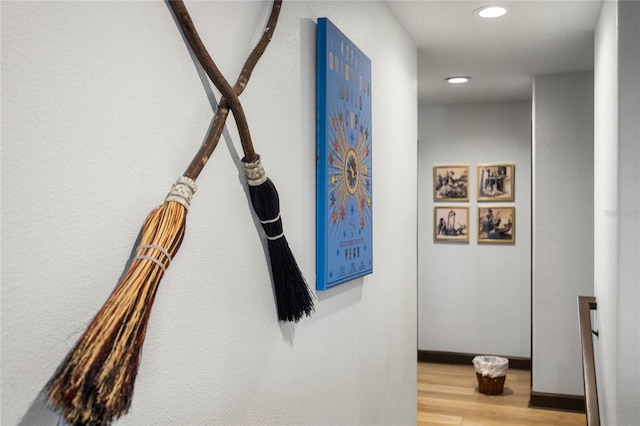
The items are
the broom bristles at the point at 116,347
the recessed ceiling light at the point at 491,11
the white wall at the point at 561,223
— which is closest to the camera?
the broom bristles at the point at 116,347

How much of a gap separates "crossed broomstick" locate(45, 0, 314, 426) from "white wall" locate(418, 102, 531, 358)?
4355 mm

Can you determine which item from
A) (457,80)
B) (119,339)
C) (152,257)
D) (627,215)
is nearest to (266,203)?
(152,257)

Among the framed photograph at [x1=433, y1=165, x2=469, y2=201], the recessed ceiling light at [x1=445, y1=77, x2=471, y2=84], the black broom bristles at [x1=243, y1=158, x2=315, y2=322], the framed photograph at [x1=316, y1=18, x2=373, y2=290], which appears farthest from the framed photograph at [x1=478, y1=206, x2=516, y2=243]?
the black broom bristles at [x1=243, y1=158, x2=315, y2=322]

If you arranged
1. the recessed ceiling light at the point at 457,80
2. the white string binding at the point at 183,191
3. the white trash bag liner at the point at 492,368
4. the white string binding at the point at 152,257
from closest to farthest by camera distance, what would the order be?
the white string binding at the point at 152,257 < the white string binding at the point at 183,191 < the recessed ceiling light at the point at 457,80 < the white trash bag liner at the point at 492,368

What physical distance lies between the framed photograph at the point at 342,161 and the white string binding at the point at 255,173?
477mm

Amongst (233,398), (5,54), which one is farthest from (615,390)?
(5,54)

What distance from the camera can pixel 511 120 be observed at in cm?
558

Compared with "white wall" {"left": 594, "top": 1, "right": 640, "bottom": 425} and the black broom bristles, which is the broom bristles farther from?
"white wall" {"left": 594, "top": 1, "right": 640, "bottom": 425}

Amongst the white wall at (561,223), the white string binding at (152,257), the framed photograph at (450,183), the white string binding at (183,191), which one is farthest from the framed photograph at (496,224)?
the white string binding at (152,257)

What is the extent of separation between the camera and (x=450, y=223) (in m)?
5.73

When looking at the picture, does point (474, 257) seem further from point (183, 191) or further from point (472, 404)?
point (183, 191)

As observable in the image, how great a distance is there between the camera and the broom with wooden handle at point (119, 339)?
0.83 metres

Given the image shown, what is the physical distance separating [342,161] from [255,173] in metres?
0.69

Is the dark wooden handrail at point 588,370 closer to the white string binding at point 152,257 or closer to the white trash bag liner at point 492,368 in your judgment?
the white string binding at point 152,257
